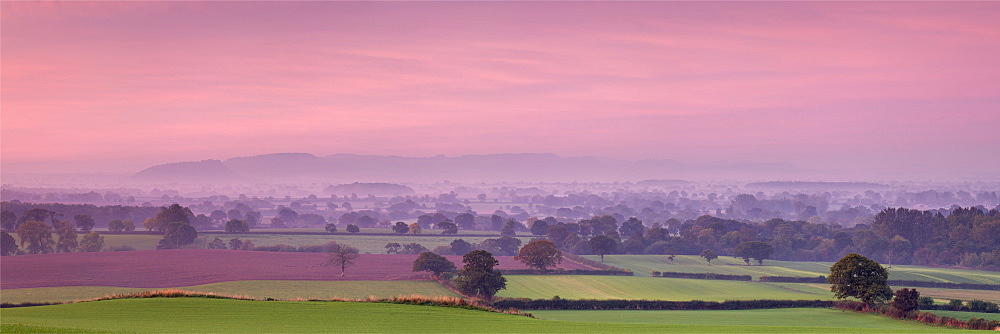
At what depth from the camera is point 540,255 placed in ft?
314

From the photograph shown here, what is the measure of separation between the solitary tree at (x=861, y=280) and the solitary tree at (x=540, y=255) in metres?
40.4

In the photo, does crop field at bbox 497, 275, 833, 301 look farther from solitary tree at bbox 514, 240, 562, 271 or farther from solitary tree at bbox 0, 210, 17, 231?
solitary tree at bbox 0, 210, 17, 231

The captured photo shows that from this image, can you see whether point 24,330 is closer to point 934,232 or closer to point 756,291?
point 756,291

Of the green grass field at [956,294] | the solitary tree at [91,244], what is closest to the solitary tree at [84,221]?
the solitary tree at [91,244]

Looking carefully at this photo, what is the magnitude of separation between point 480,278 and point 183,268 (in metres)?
48.9

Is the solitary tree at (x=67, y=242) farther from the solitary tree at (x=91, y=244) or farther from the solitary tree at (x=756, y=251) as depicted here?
the solitary tree at (x=756, y=251)

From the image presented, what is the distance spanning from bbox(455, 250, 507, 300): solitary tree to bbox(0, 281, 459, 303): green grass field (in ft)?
12.7

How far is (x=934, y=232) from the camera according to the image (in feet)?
500

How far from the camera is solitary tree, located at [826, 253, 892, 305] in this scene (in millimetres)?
56938

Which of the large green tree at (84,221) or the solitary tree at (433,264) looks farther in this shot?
the large green tree at (84,221)

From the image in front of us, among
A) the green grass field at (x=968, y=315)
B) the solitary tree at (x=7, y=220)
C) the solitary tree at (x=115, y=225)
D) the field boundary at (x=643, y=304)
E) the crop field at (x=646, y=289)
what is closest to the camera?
the green grass field at (x=968, y=315)

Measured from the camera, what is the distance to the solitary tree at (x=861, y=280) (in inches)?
2242

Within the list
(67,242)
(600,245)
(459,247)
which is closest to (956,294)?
(600,245)

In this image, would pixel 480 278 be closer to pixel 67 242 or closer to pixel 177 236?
pixel 177 236
